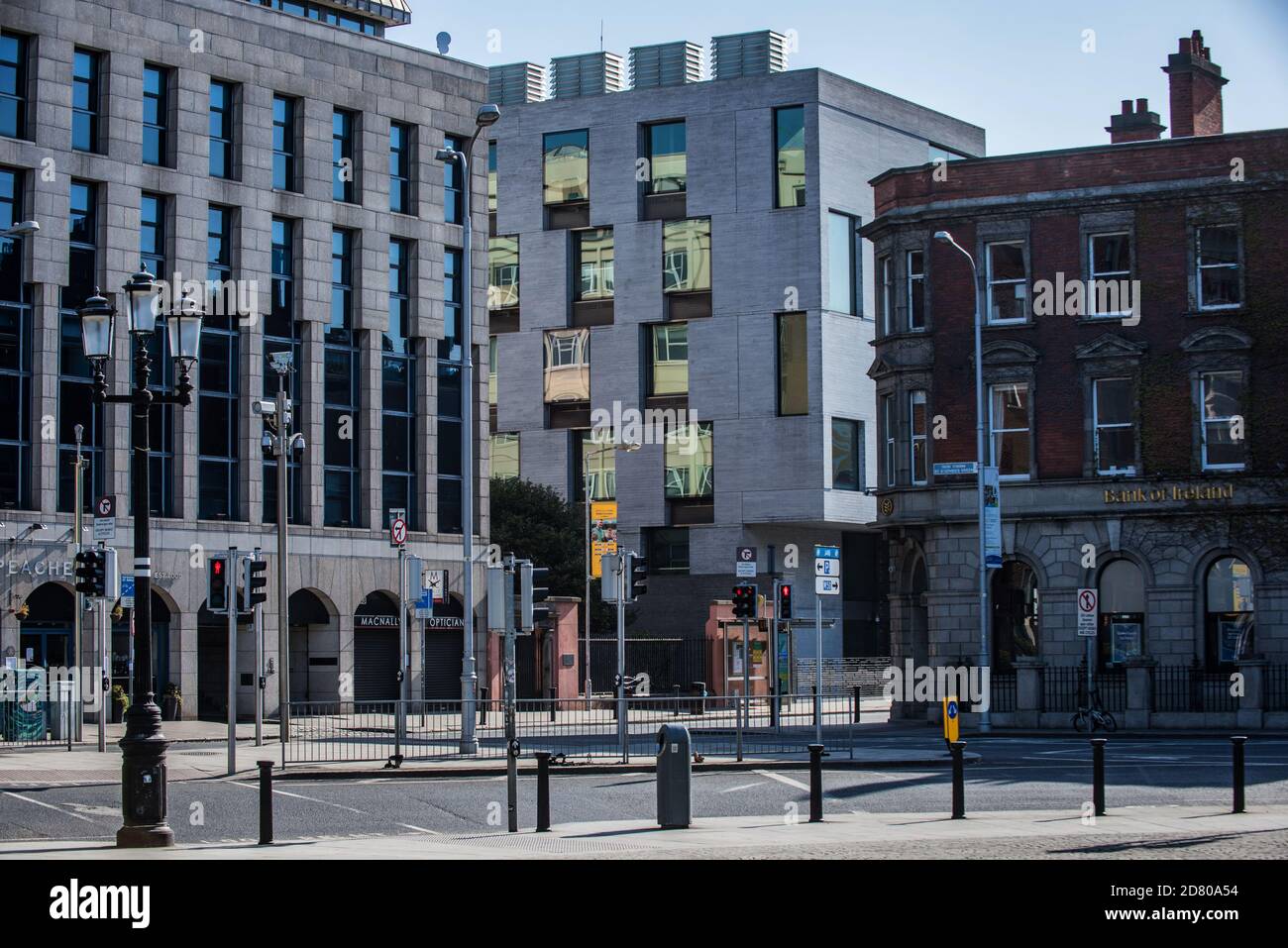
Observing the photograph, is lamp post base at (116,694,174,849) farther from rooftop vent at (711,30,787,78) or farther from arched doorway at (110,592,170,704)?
rooftop vent at (711,30,787,78)

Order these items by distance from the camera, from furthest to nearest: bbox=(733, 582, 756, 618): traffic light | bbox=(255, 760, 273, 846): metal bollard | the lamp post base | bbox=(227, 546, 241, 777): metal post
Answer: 1. bbox=(733, 582, 756, 618): traffic light
2. bbox=(227, 546, 241, 777): metal post
3. bbox=(255, 760, 273, 846): metal bollard
4. the lamp post base

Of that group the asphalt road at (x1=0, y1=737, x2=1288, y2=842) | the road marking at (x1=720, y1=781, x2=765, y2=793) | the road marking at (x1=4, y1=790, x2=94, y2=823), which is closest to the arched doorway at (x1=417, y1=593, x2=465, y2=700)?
the asphalt road at (x1=0, y1=737, x2=1288, y2=842)

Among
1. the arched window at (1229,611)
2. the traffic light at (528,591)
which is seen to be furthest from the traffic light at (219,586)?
the arched window at (1229,611)

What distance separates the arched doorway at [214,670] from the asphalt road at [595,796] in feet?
68.0

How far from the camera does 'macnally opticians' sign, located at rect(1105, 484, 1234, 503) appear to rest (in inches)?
1702

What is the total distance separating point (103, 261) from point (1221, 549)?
28428mm

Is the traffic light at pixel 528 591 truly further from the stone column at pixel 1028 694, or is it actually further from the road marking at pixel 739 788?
the stone column at pixel 1028 694

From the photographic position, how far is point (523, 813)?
23141 mm

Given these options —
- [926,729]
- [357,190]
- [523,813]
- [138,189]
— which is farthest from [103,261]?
[523,813]

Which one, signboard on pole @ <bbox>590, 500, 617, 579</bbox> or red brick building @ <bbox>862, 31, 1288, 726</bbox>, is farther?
signboard on pole @ <bbox>590, 500, 617, 579</bbox>

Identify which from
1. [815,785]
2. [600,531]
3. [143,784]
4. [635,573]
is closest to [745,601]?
[635,573]

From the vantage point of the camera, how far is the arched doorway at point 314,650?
2009 inches

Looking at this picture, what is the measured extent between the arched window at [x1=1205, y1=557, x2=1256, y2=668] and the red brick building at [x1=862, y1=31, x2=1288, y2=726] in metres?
0.05

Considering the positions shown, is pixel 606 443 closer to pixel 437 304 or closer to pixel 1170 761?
pixel 437 304
